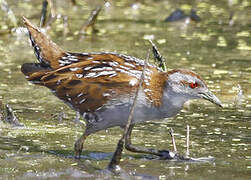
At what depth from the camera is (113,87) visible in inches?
303

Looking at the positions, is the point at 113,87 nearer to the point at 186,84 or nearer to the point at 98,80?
the point at 98,80

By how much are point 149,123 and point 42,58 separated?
6.63 feet

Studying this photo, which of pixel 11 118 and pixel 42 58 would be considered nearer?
pixel 42 58

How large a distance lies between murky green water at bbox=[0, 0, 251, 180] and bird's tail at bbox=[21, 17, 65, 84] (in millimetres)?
857

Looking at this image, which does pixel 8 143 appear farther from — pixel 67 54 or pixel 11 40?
pixel 11 40

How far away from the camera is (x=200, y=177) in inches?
291

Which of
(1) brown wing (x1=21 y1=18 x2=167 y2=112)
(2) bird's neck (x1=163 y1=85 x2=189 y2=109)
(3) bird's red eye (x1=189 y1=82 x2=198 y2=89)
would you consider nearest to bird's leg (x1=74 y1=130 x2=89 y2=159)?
(1) brown wing (x1=21 y1=18 x2=167 y2=112)

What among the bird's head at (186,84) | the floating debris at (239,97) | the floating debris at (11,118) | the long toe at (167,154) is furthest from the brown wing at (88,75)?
the floating debris at (239,97)

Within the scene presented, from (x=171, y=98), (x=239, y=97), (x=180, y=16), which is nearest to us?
(x=171, y=98)

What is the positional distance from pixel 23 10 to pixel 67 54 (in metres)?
9.47

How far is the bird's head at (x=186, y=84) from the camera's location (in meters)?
7.64

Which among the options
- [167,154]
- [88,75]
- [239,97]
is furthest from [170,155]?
[239,97]

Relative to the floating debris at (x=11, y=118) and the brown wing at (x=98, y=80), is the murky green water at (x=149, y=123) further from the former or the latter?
the brown wing at (x=98, y=80)

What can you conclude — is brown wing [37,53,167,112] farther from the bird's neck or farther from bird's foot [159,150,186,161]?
bird's foot [159,150,186,161]
